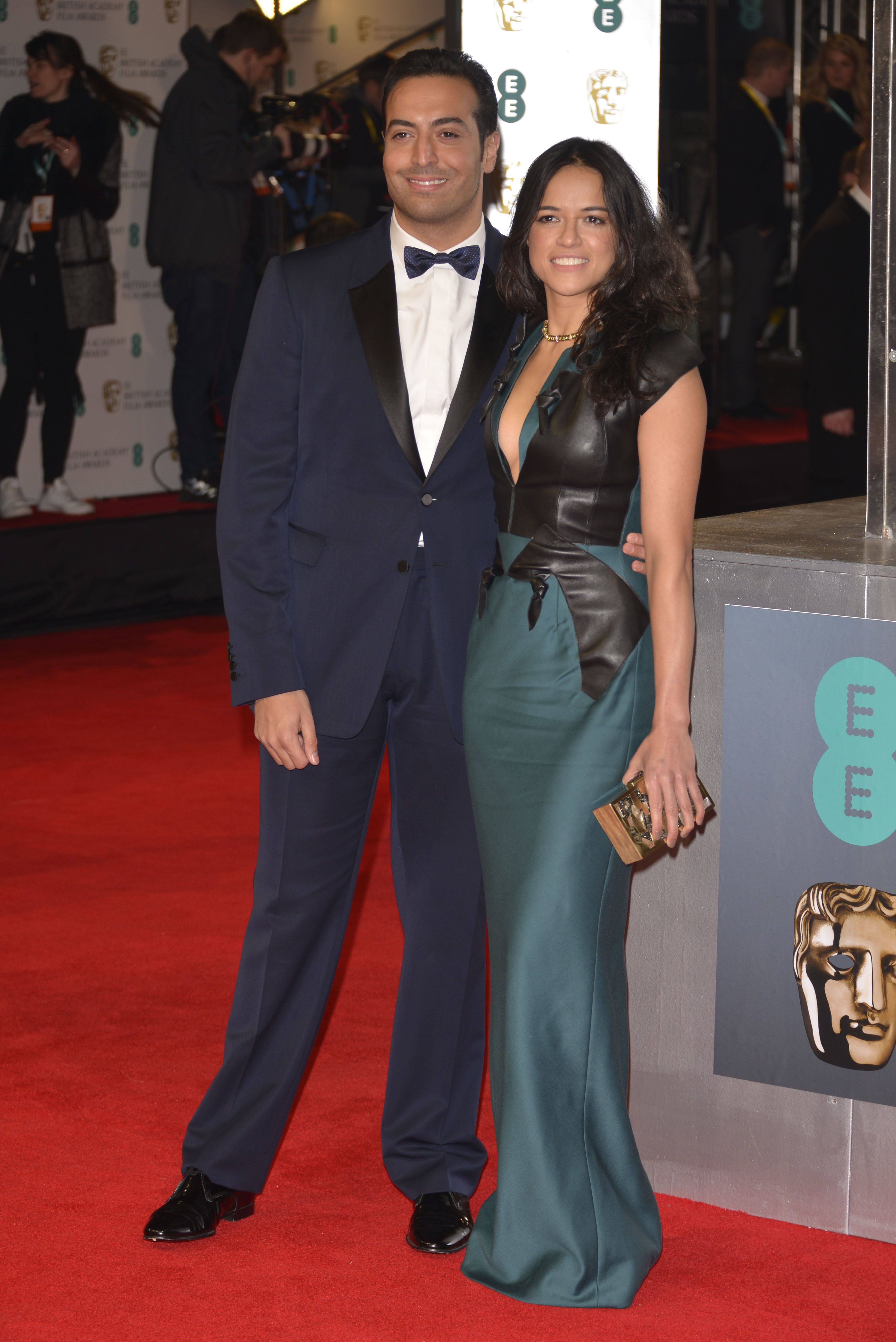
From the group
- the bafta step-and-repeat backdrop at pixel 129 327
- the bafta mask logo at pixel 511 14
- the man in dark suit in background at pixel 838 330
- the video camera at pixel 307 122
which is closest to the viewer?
the bafta mask logo at pixel 511 14

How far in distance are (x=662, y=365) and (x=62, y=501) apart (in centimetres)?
584

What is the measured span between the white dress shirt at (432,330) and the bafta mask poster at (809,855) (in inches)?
21.6

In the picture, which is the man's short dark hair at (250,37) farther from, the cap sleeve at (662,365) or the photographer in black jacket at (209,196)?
the cap sleeve at (662,365)

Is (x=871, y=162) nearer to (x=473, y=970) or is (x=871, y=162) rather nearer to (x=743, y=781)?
(x=743, y=781)

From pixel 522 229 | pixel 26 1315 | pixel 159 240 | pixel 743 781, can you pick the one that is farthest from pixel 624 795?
pixel 159 240

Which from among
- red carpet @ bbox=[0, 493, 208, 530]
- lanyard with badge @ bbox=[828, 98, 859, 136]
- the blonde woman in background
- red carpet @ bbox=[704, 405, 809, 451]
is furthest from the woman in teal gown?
lanyard with badge @ bbox=[828, 98, 859, 136]

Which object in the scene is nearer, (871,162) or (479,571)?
(479,571)

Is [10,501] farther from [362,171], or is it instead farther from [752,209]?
[752,209]

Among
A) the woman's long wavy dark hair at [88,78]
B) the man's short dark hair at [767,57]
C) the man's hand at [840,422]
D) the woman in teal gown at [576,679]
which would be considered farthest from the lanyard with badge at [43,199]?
the woman in teal gown at [576,679]

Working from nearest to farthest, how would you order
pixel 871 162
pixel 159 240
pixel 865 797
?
pixel 865 797 → pixel 871 162 → pixel 159 240

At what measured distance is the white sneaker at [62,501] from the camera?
7.68m

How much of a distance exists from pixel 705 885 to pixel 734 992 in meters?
0.17

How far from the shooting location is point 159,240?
7594 mm

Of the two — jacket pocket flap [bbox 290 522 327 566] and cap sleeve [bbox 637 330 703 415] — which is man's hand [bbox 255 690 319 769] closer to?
jacket pocket flap [bbox 290 522 327 566]
